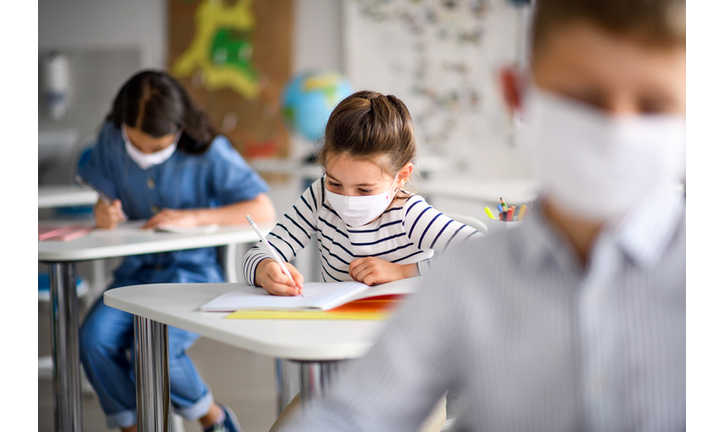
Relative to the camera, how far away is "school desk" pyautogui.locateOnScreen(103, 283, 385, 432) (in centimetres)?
82

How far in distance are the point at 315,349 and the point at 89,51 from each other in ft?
10.9

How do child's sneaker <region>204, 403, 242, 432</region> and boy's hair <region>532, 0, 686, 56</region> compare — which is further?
child's sneaker <region>204, 403, 242, 432</region>

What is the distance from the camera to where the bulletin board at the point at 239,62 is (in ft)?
11.5

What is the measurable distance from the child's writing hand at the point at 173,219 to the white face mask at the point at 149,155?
15cm

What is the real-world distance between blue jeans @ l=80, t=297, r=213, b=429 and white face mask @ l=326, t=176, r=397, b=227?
0.59 m

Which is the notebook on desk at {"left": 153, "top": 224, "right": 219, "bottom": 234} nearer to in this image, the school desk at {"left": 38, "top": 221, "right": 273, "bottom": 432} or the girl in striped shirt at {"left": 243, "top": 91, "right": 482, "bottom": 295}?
the school desk at {"left": 38, "top": 221, "right": 273, "bottom": 432}

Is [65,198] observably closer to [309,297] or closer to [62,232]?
[62,232]

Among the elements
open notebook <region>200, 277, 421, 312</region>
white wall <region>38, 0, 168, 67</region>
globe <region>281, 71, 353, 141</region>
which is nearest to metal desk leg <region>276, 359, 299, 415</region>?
open notebook <region>200, 277, 421, 312</region>

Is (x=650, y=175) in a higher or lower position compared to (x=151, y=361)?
higher

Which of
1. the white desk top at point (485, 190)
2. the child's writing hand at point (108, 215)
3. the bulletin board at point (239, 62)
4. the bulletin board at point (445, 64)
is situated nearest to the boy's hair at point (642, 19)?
the child's writing hand at point (108, 215)

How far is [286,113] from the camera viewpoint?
2867 millimetres

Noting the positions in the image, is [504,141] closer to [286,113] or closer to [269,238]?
[286,113]

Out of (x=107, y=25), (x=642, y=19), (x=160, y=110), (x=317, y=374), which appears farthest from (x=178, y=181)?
(x=107, y=25)

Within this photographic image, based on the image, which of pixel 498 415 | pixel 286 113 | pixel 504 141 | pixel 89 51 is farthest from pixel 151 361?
pixel 89 51
